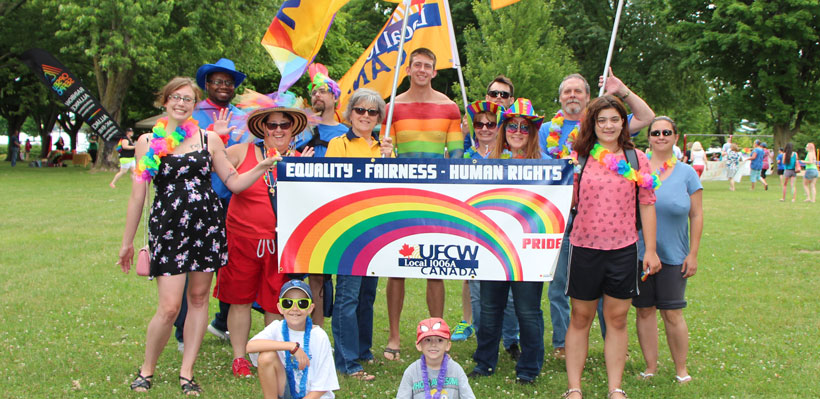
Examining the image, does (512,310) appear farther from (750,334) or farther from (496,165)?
(750,334)

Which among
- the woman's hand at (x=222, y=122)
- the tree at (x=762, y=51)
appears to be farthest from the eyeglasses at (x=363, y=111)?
the tree at (x=762, y=51)

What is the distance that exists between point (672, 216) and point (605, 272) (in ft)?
2.70

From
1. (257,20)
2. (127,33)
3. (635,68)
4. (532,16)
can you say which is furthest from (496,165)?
(635,68)

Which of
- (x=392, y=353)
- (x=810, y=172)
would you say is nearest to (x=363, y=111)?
(x=392, y=353)

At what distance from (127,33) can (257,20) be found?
553 centimetres

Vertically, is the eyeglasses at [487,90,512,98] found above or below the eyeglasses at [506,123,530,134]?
above

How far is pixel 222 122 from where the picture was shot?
5.68 m

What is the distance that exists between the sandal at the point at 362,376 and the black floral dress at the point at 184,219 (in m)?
1.31

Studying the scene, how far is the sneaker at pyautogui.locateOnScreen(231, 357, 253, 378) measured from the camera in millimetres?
5418

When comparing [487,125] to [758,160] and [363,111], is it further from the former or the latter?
[758,160]

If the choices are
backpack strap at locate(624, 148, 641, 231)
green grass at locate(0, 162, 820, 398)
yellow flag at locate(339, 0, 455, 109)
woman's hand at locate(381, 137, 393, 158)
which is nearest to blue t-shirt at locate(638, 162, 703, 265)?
backpack strap at locate(624, 148, 641, 231)

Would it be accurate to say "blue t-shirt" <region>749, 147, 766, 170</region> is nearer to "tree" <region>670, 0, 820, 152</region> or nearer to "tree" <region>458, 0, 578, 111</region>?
"tree" <region>458, 0, 578, 111</region>

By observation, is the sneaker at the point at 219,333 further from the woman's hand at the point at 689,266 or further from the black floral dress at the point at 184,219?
the woman's hand at the point at 689,266

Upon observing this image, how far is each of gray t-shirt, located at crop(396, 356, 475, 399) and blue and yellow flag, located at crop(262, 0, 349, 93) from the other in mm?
2720
